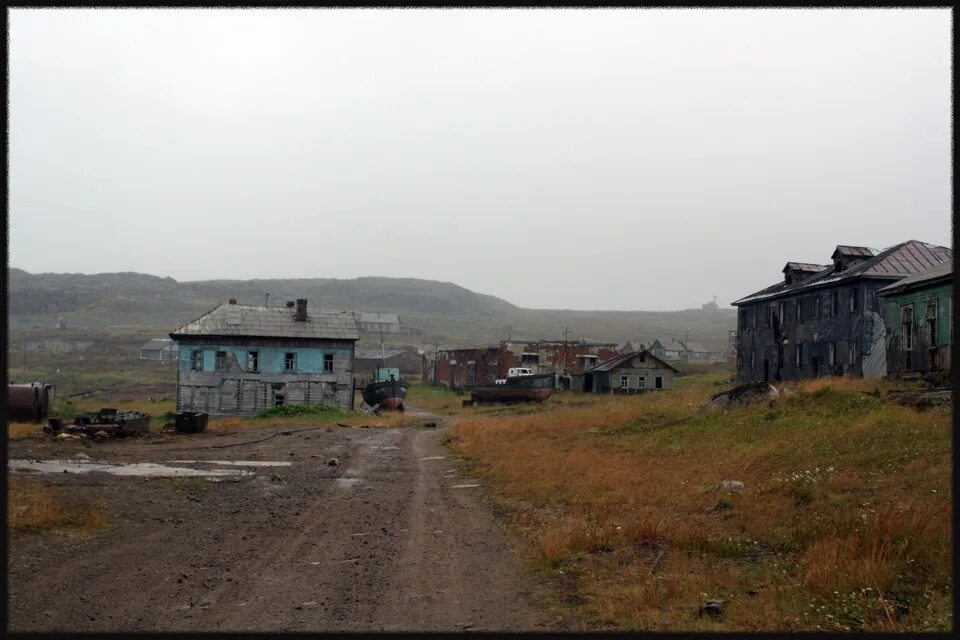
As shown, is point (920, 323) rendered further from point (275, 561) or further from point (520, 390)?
point (520, 390)

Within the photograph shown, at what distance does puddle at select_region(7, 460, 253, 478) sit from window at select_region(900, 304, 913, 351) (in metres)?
22.7

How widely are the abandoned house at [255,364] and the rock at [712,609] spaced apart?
4189 centimetres

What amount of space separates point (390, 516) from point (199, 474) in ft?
25.0

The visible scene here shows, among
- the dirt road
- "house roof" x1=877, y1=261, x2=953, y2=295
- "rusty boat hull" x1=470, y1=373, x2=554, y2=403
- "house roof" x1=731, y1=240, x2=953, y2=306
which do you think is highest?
"house roof" x1=731, y1=240, x2=953, y2=306

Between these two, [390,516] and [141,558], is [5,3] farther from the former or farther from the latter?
[390,516]

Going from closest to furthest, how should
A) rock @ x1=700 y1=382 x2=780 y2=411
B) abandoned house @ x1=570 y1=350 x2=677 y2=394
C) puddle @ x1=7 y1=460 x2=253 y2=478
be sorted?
puddle @ x1=7 y1=460 x2=253 y2=478, rock @ x1=700 y1=382 x2=780 y2=411, abandoned house @ x1=570 y1=350 x2=677 y2=394

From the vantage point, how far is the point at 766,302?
1911 inches

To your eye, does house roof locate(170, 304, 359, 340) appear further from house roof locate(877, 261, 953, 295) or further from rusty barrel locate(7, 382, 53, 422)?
house roof locate(877, 261, 953, 295)

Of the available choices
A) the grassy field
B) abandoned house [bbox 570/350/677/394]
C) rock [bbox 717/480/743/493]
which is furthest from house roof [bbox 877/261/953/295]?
abandoned house [bbox 570/350/677/394]

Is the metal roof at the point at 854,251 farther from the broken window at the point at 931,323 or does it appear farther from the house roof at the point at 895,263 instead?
the broken window at the point at 931,323

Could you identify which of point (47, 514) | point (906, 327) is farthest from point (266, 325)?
point (47, 514)

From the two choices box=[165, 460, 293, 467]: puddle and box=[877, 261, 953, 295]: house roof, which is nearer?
box=[165, 460, 293, 467]: puddle

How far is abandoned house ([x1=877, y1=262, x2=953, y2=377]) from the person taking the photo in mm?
26797

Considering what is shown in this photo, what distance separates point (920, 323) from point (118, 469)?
25.6 metres
